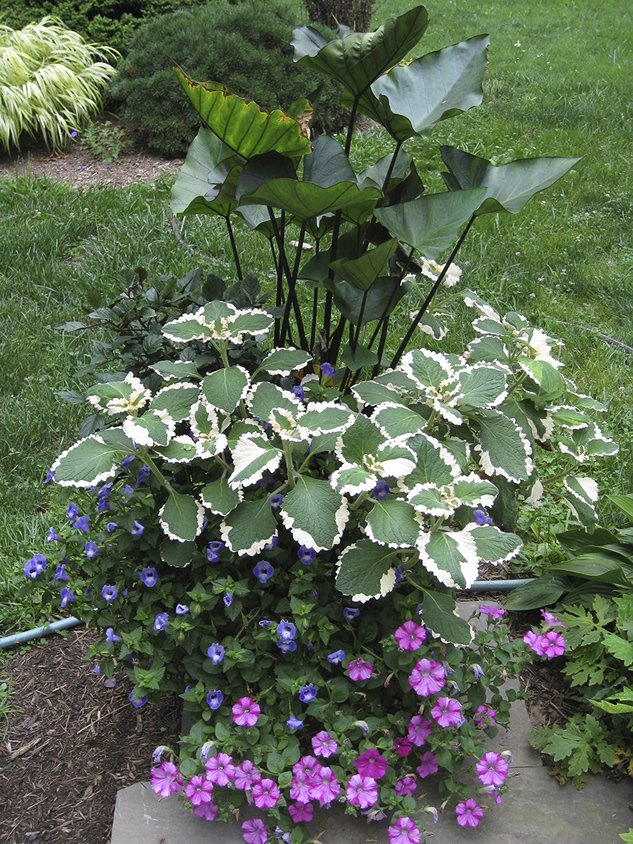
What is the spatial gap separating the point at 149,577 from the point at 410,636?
59 cm

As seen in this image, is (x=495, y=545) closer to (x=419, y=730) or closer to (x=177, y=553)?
(x=419, y=730)

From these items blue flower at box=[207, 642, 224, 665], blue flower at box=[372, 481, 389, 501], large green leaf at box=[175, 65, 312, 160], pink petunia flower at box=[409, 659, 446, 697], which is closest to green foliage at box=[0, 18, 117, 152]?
large green leaf at box=[175, 65, 312, 160]

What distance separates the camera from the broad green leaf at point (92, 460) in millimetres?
1487

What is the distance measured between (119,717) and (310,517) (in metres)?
0.86

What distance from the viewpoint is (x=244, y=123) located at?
164 centimetres

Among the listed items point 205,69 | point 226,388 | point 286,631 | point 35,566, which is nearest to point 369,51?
point 226,388

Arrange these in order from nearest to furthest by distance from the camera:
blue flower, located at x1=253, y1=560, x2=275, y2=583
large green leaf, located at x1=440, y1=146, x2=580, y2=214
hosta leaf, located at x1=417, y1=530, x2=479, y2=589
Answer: hosta leaf, located at x1=417, y1=530, x2=479, y2=589
blue flower, located at x1=253, y1=560, x2=275, y2=583
large green leaf, located at x1=440, y1=146, x2=580, y2=214

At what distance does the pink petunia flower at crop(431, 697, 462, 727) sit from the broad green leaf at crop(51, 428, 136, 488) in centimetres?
84

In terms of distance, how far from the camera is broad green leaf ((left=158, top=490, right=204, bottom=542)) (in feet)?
5.11

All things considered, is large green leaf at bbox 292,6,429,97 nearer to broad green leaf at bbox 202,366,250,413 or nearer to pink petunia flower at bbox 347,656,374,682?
broad green leaf at bbox 202,366,250,413

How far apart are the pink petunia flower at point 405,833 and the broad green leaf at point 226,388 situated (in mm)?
897

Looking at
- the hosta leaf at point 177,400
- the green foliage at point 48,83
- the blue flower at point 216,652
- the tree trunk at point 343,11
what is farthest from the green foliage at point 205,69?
the blue flower at point 216,652

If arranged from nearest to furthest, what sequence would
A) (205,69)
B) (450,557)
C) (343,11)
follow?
(450,557)
(205,69)
(343,11)

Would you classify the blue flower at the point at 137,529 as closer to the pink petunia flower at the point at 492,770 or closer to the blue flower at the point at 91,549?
the blue flower at the point at 91,549
